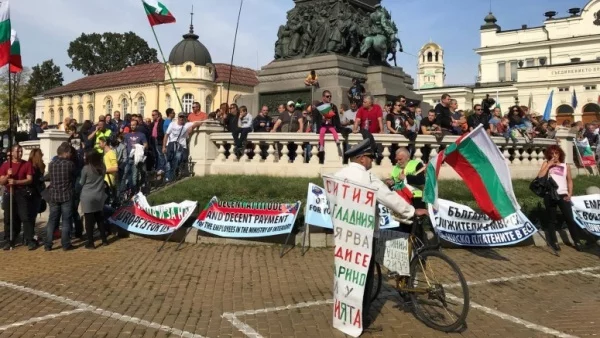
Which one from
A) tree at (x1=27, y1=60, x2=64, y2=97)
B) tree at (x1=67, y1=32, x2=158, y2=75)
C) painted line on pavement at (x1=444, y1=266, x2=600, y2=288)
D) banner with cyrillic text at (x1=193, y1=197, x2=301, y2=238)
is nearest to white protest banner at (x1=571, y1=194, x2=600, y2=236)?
painted line on pavement at (x1=444, y1=266, x2=600, y2=288)

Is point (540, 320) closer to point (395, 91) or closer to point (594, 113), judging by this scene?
point (395, 91)

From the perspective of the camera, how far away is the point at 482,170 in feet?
24.3

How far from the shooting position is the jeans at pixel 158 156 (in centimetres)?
1430

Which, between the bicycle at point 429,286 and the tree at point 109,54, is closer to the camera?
the bicycle at point 429,286

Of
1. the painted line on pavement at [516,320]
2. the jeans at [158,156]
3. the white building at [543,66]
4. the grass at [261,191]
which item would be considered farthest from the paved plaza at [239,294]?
the white building at [543,66]

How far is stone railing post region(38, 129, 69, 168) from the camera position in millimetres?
14625

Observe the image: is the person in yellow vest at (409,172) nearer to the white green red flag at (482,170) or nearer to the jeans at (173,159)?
the white green red flag at (482,170)

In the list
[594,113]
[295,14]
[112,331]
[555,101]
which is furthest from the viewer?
[555,101]

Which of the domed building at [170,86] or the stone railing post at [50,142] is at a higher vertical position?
the domed building at [170,86]

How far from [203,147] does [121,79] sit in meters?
70.8

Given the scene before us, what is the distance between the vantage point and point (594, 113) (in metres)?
60.9

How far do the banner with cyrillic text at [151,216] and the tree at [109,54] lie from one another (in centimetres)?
8911

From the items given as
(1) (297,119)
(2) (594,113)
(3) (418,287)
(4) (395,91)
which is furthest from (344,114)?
(2) (594,113)

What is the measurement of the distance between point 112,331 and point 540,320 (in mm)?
4669
